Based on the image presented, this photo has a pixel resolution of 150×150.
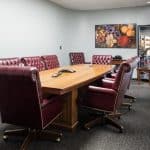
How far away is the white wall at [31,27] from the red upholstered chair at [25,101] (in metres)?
2.62

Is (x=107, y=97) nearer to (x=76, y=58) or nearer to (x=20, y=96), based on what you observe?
(x=20, y=96)

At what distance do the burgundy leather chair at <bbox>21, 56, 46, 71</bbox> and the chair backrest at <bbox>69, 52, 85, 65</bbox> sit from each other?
6.39ft

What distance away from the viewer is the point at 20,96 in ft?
6.97

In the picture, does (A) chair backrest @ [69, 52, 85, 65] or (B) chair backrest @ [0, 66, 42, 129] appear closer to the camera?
(B) chair backrest @ [0, 66, 42, 129]

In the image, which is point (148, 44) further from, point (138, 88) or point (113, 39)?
point (138, 88)

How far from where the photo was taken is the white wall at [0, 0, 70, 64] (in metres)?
4.66

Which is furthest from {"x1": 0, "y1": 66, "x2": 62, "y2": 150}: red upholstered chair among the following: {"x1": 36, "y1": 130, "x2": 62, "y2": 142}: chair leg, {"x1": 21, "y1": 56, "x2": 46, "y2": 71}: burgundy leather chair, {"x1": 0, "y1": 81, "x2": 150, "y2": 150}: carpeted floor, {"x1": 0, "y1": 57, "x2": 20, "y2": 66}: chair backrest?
{"x1": 21, "y1": 56, "x2": 46, "y2": 71}: burgundy leather chair

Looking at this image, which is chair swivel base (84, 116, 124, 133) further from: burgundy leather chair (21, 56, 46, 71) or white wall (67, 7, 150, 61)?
white wall (67, 7, 150, 61)

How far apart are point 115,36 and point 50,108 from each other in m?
5.50

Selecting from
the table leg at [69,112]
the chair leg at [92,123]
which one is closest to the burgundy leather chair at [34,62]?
the table leg at [69,112]

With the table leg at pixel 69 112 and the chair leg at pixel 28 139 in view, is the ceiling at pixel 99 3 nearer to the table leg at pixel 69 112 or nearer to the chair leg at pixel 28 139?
the table leg at pixel 69 112

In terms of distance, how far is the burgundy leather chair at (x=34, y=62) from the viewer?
451 cm

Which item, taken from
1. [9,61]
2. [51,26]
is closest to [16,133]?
[9,61]

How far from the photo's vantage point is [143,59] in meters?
6.88
